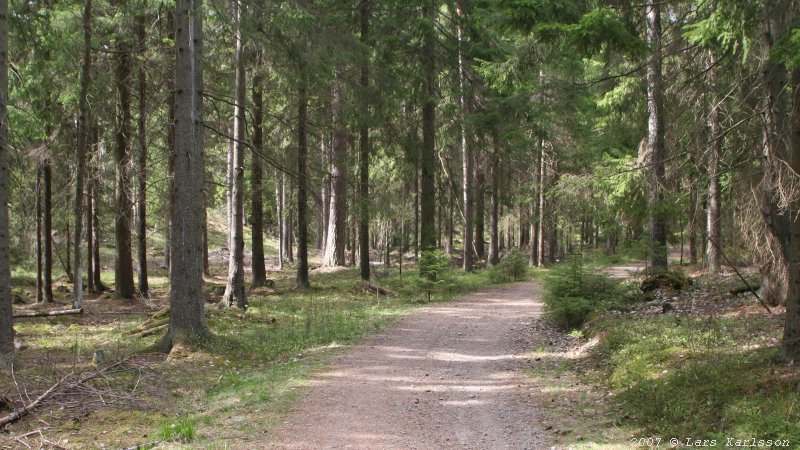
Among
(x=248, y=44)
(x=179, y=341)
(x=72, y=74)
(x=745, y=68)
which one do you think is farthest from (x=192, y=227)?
(x=745, y=68)

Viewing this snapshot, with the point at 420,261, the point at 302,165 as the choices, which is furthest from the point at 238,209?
the point at 420,261

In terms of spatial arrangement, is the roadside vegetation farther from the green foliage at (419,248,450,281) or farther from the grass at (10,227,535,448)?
the green foliage at (419,248,450,281)

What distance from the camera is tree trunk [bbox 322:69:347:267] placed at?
16625 millimetres

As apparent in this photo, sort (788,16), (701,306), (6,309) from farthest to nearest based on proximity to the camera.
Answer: (701,306) → (6,309) → (788,16)

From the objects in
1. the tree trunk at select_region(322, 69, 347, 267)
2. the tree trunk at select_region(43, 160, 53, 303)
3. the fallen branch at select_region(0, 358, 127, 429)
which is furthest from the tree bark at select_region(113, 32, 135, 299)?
the fallen branch at select_region(0, 358, 127, 429)

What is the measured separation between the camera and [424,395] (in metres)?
7.60

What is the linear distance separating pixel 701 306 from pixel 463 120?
10.1 metres

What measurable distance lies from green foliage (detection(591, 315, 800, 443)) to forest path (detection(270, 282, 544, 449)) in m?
1.28

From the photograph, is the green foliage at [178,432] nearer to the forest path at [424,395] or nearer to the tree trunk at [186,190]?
the forest path at [424,395]

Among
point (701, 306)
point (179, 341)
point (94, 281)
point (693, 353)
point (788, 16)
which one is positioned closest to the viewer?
point (788, 16)

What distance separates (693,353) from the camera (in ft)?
24.7

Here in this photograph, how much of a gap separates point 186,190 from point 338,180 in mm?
10807

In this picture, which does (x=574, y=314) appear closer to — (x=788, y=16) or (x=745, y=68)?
(x=745, y=68)

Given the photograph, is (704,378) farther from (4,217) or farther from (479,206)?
(479,206)
